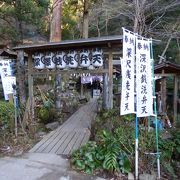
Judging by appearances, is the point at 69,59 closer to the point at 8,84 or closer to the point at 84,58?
the point at 84,58

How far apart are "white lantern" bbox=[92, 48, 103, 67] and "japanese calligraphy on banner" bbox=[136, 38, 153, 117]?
281cm

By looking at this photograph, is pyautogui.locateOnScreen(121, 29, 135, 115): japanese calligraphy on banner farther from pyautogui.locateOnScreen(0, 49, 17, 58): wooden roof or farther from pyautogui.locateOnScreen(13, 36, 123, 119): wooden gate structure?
pyautogui.locateOnScreen(0, 49, 17, 58): wooden roof

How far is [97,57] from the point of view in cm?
892

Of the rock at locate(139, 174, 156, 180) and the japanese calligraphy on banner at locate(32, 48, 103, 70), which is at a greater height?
the japanese calligraphy on banner at locate(32, 48, 103, 70)

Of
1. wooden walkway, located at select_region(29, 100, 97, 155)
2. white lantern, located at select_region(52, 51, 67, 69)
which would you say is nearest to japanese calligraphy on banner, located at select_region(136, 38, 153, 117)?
wooden walkway, located at select_region(29, 100, 97, 155)

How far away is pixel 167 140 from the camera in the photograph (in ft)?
23.9

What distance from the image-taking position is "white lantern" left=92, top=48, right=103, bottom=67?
8.91m

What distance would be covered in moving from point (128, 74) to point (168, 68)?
8.28 meters

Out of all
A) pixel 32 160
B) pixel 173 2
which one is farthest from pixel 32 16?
pixel 32 160

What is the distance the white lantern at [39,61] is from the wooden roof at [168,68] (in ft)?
19.7

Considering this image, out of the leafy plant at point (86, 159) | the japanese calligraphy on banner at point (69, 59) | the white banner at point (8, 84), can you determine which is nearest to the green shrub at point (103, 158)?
the leafy plant at point (86, 159)

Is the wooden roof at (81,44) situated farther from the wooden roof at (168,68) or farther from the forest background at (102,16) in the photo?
the wooden roof at (168,68)

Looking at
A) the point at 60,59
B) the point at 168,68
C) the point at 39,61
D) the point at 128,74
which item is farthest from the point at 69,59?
the point at 168,68

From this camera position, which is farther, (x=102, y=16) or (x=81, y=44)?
(x=102, y=16)
